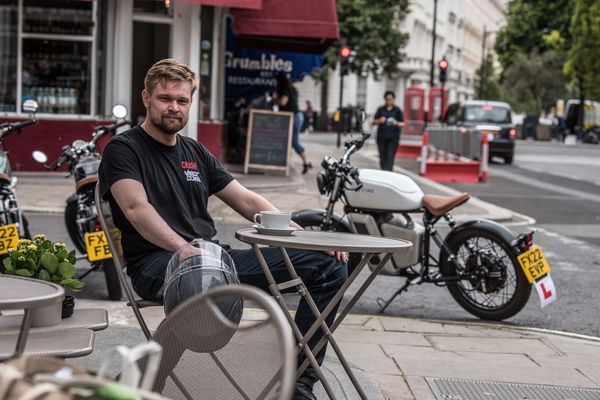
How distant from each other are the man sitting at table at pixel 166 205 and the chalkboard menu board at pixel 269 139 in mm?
12498

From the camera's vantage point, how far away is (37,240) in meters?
3.93

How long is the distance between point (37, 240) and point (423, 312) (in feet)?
11.5

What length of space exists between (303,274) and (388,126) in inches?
575

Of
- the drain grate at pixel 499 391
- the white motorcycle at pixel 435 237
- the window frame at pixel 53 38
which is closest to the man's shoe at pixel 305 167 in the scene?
the window frame at pixel 53 38

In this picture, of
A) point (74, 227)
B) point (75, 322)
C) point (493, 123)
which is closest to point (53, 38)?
point (74, 227)

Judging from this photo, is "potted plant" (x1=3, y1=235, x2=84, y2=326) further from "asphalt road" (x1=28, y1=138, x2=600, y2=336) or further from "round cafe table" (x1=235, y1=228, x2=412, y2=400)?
"asphalt road" (x1=28, y1=138, x2=600, y2=336)

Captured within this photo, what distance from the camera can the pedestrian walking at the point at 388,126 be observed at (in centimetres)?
1802

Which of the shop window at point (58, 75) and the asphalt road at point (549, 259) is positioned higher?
the shop window at point (58, 75)

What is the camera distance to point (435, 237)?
6.58 m

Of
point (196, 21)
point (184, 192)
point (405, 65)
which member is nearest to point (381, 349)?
point (184, 192)

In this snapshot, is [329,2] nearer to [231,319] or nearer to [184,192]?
[184,192]

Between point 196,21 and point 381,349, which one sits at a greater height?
point 196,21

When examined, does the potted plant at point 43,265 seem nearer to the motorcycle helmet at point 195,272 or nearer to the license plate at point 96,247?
the motorcycle helmet at point 195,272

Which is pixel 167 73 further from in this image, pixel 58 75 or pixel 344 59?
pixel 344 59
